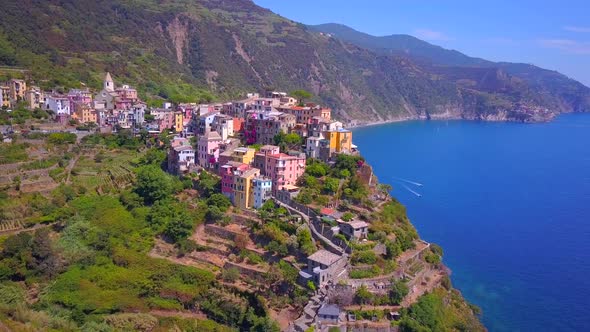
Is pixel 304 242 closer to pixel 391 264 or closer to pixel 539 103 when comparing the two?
pixel 391 264

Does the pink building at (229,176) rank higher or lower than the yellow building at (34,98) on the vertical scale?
lower

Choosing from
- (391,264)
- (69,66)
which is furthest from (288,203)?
(69,66)

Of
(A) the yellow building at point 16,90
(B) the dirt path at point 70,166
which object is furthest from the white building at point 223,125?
(A) the yellow building at point 16,90

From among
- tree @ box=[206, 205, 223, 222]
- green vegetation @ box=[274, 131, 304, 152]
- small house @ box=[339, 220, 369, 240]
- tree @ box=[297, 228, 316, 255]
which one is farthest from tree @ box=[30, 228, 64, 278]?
green vegetation @ box=[274, 131, 304, 152]

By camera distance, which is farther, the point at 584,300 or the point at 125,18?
the point at 125,18

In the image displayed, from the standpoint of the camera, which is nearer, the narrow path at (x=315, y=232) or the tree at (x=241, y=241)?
the narrow path at (x=315, y=232)

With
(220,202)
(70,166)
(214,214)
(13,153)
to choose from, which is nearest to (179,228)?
(214,214)

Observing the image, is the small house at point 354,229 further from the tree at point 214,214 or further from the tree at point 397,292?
the tree at point 214,214

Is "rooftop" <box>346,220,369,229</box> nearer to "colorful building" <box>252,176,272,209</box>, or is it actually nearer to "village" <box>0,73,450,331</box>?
"village" <box>0,73,450,331</box>
